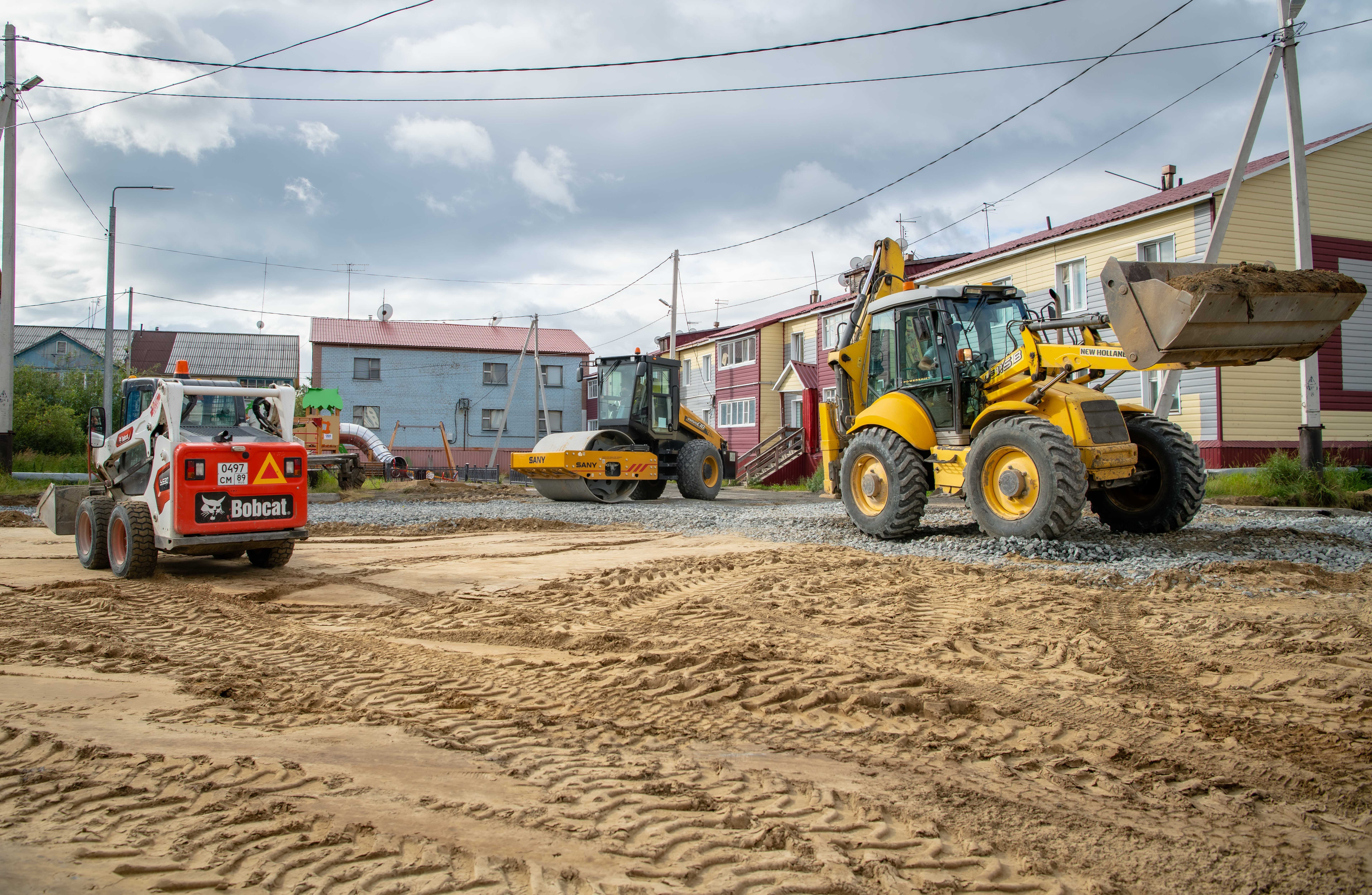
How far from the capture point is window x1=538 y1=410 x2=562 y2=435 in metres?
45.8

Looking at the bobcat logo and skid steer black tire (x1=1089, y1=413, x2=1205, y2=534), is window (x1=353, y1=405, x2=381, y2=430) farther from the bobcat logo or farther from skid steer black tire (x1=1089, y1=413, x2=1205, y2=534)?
skid steer black tire (x1=1089, y1=413, x2=1205, y2=534)

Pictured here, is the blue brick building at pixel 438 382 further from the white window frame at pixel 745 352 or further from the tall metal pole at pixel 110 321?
the tall metal pole at pixel 110 321

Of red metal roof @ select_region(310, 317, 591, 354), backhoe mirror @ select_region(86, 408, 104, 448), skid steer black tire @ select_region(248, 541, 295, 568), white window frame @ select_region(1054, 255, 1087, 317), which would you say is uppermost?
red metal roof @ select_region(310, 317, 591, 354)

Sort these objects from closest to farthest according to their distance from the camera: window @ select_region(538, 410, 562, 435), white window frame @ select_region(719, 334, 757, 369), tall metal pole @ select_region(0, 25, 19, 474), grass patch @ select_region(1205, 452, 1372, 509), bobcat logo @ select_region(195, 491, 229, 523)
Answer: bobcat logo @ select_region(195, 491, 229, 523), grass patch @ select_region(1205, 452, 1372, 509), tall metal pole @ select_region(0, 25, 19, 474), white window frame @ select_region(719, 334, 757, 369), window @ select_region(538, 410, 562, 435)

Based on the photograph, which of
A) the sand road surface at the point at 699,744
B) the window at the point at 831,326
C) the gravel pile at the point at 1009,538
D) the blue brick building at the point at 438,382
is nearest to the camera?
the sand road surface at the point at 699,744

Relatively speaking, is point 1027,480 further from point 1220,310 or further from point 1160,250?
point 1160,250

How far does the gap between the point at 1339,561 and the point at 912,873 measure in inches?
308

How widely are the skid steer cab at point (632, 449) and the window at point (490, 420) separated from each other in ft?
84.9

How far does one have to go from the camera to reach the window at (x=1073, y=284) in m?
22.0

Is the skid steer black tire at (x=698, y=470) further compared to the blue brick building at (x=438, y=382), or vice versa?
the blue brick building at (x=438, y=382)

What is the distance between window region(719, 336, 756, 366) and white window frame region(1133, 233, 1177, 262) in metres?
18.9

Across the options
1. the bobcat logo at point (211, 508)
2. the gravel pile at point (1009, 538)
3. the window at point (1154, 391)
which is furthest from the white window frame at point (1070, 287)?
the bobcat logo at point (211, 508)

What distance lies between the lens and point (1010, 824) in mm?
2713

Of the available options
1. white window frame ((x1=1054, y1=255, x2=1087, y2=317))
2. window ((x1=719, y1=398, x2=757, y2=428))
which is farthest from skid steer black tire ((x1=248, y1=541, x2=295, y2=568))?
window ((x1=719, y1=398, x2=757, y2=428))
